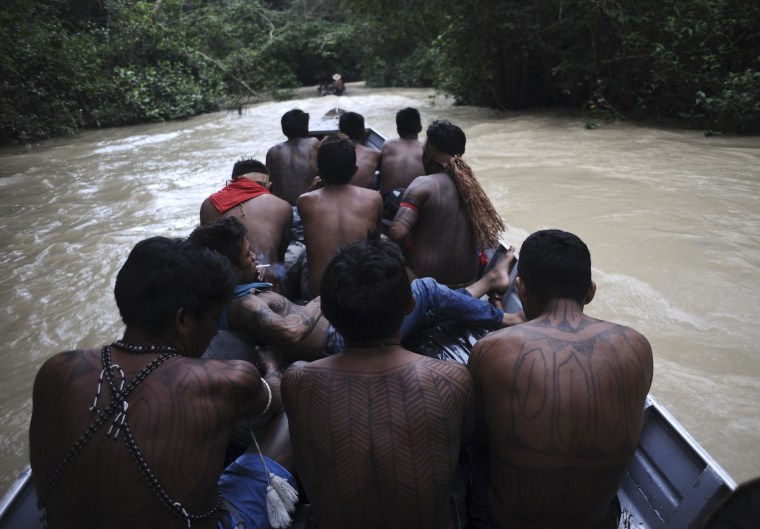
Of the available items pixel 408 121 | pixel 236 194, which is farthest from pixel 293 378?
pixel 408 121

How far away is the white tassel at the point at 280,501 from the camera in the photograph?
1690mm

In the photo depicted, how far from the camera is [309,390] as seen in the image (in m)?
1.56

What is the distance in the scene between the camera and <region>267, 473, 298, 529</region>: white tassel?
66.6 inches

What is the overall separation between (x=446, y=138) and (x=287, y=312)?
1.60 metres

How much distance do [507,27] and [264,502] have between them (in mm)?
11275

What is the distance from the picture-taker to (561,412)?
1.57 meters

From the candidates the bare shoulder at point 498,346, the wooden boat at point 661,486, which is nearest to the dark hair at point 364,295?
the bare shoulder at point 498,346

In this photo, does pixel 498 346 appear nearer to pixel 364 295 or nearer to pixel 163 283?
pixel 364 295

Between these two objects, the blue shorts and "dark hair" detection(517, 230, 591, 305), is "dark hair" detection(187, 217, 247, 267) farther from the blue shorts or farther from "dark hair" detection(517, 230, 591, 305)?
"dark hair" detection(517, 230, 591, 305)

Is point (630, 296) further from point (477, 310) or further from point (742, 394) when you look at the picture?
point (477, 310)

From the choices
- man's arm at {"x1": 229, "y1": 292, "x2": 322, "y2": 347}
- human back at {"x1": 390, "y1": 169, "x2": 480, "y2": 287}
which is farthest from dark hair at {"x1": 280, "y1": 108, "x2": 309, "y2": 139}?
man's arm at {"x1": 229, "y1": 292, "x2": 322, "y2": 347}

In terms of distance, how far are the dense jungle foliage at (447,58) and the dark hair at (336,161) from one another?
8007mm

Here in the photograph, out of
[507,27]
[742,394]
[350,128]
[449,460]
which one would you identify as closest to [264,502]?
[449,460]

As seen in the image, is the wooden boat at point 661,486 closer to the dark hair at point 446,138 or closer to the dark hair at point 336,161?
the dark hair at point 446,138
